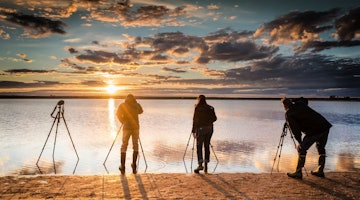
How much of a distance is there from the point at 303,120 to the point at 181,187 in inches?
155

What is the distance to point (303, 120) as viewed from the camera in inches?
348

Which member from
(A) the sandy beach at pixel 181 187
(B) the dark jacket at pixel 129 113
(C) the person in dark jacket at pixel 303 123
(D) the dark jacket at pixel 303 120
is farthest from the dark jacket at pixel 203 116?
(D) the dark jacket at pixel 303 120

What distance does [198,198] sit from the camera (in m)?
7.01

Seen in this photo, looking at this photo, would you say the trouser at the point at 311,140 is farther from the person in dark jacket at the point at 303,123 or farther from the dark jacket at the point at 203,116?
the dark jacket at the point at 203,116

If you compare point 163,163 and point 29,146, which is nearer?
point 163,163

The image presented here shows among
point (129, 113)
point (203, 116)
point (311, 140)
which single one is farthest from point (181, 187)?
point (311, 140)

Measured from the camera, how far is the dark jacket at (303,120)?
8781 millimetres

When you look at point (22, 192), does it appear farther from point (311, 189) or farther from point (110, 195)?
point (311, 189)

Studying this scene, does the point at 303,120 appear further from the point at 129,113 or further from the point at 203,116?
the point at 129,113

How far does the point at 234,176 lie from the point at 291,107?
2.58 metres

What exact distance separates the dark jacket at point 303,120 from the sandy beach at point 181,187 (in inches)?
56.4

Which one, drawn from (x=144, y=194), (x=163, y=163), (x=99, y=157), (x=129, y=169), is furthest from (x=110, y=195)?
(x=99, y=157)

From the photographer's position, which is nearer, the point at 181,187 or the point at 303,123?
the point at 181,187

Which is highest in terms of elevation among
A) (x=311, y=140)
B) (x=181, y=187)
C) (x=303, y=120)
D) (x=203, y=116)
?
(x=303, y=120)
